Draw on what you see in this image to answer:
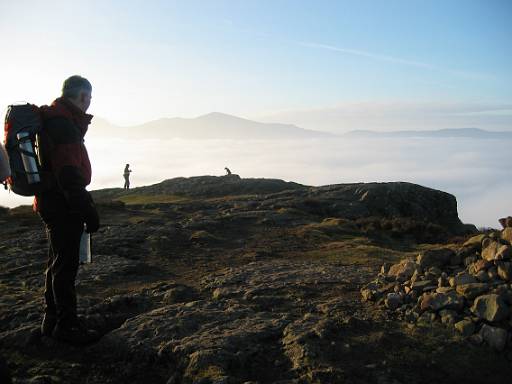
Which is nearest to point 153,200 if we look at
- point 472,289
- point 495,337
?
point 472,289

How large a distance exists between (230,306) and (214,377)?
8.23ft

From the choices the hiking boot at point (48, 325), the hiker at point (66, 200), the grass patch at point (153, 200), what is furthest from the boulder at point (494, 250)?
the grass patch at point (153, 200)

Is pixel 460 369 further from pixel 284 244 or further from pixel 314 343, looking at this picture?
pixel 284 244

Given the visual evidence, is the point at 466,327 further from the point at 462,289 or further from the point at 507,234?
the point at 507,234

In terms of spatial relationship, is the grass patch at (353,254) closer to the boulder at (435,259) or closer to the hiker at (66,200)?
the boulder at (435,259)

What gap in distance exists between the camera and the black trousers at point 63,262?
6.34m

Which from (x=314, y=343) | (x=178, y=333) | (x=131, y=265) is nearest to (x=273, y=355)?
(x=314, y=343)

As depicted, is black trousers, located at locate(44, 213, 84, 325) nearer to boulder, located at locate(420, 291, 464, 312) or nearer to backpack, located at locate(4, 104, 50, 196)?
backpack, located at locate(4, 104, 50, 196)

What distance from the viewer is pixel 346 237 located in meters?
17.5

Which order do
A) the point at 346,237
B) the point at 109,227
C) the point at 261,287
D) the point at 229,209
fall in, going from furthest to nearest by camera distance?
1. the point at 229,209
2. the point at 109,227
3. the point at 346,237
4. the point at 261,287

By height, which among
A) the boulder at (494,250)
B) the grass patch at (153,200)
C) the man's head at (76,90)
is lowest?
the grass patch at (153,200)

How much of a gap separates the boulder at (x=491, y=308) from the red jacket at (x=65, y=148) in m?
5.51

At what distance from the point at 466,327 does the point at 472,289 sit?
2.19 ft

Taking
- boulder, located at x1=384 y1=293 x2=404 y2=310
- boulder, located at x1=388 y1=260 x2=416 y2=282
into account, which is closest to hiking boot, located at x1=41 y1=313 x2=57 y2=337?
boulder, located at x1=384 y1=293 x2=404 y2=310
